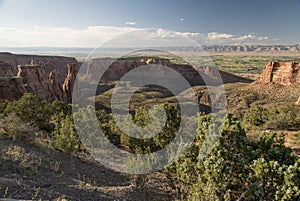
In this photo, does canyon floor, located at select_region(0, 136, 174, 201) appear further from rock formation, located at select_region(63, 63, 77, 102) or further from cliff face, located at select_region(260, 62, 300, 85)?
cliff face, located at select_region(260, 62, 300, 85)

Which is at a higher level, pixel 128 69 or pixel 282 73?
pixel 128 69

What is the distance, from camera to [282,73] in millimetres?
70312

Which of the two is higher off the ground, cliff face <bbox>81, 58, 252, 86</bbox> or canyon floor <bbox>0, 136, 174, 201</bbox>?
cliff face <bbox>81, 58, 252, 86</bbox>

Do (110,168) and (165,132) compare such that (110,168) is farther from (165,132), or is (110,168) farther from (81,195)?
(81,195)

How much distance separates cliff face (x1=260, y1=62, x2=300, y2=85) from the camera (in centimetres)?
6744

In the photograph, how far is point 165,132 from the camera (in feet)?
48.1

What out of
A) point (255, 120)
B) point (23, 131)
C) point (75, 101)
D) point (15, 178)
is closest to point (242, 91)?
point (255, 120)

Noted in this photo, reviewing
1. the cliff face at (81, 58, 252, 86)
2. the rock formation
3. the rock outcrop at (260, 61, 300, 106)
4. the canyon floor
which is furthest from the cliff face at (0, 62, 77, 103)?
the rock outcrop at (260, 61, 300, 106)

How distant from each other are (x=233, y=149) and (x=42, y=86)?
1624 inches

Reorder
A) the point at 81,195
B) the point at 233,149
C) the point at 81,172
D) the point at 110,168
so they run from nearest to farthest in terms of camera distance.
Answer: the point at 233,149 → the point at 81,195 → the point at 81,172 → the point at 110,168

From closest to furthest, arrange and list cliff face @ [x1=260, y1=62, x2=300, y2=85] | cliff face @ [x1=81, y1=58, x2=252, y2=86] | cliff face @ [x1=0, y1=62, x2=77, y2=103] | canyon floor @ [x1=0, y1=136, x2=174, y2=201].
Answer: canyon floor @ [x1=0, y1=136, x2=174, y2=201] < cliff face @ [x1=0, y1=62, x2=77, y2=103] < cliff face @ [x1=260, y1=62, x2=300, y2=85] < cliff face @ [x1=81, y1=58, x2=252, y2=86]

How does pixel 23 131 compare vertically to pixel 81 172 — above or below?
above

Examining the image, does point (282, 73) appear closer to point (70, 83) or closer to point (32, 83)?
point (70, 83)

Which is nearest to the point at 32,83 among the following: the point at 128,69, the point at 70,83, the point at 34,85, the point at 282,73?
the point at 34,85
